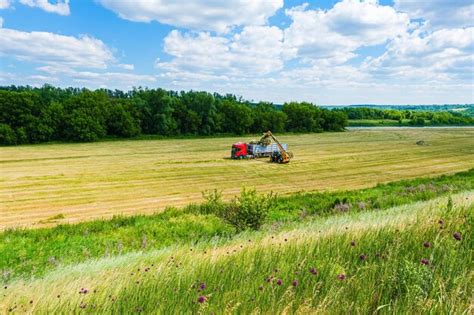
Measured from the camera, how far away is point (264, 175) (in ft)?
122

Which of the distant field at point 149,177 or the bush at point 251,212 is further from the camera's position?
the distant field at point 149,177

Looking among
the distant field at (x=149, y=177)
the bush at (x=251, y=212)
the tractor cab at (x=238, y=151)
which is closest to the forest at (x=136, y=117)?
the distant field at (x=149, y=177)

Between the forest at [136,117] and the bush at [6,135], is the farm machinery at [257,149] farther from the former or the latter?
the bush at [6,135]

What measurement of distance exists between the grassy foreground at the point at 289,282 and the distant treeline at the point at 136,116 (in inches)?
3200

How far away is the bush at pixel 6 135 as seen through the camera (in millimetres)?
71250

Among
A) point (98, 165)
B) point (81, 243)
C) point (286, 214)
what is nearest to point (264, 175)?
point (286, 214)

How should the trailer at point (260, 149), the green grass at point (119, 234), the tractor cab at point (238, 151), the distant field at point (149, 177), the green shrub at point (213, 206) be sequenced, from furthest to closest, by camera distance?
the trailer at point (260, 149) < the tractor cab at point (238, 151) < the distant field at point (149, 177) < the green shrub at point (213, 206) < the green grass at point (119, 234)

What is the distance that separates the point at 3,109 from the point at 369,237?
87200 millimetres

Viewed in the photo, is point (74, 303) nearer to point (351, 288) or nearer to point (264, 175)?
point (351, 288)

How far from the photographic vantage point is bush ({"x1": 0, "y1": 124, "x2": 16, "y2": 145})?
71.2 metres

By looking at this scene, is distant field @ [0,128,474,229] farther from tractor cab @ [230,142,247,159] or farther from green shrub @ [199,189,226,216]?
green shrub @ [199,189,226,216]

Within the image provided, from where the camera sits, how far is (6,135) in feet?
234

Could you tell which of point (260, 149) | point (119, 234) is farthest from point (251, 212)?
point (260, 149)

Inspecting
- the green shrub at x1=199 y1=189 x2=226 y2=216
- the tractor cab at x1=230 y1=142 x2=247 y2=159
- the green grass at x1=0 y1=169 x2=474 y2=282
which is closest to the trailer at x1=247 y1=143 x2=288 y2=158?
the tractor cab at x1=230 y1=142 x2=247 y2=159
